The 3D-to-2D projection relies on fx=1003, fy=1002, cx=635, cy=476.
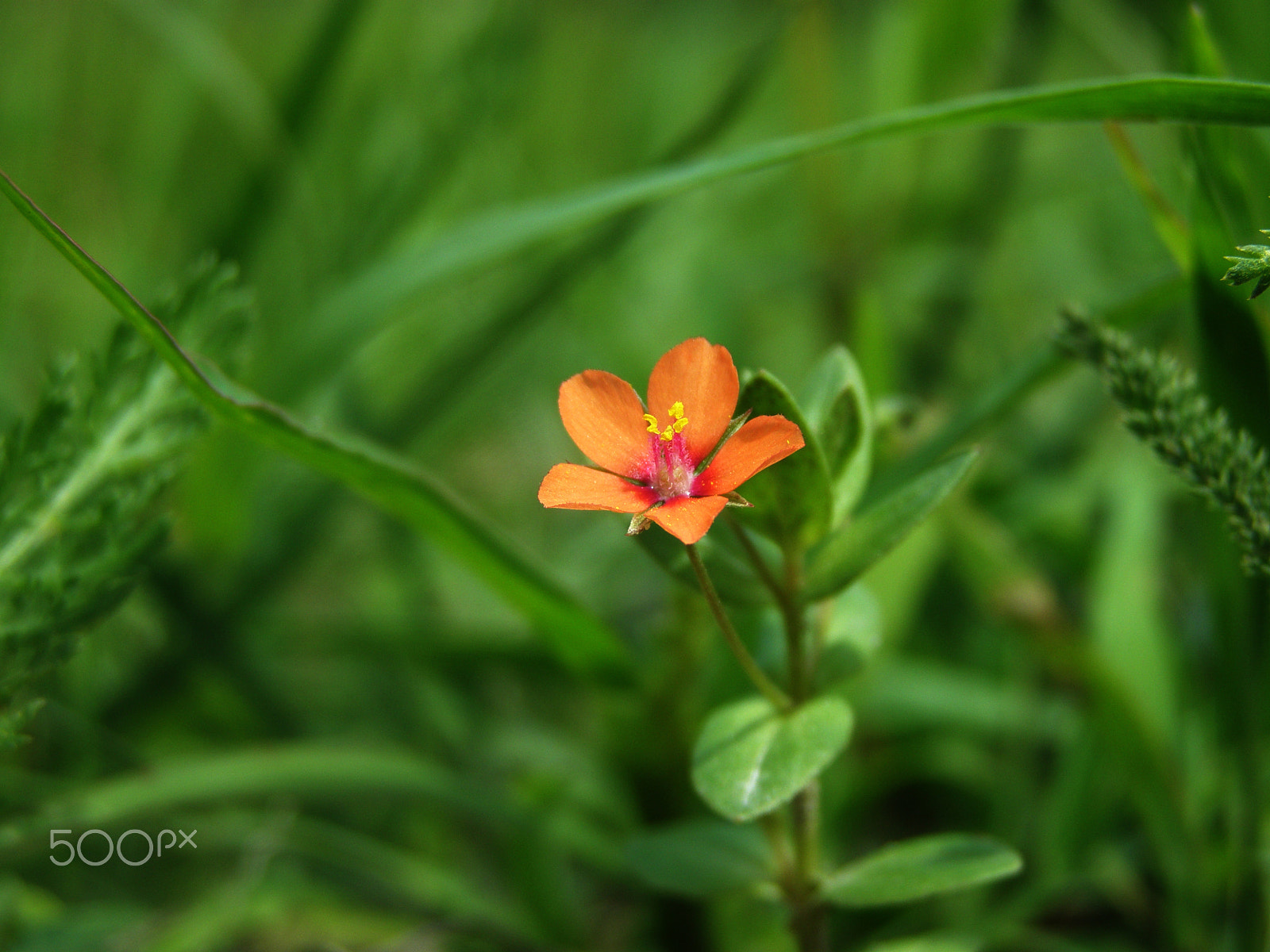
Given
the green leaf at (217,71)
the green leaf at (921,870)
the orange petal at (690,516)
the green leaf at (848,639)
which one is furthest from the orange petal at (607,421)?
the green leaf at (217,71)

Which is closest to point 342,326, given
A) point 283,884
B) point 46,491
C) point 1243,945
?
point 46,491

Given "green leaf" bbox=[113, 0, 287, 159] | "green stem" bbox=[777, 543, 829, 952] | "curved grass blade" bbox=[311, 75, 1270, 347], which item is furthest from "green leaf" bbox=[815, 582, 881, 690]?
"green leaf" bbox=[113, 0, 287, 159]

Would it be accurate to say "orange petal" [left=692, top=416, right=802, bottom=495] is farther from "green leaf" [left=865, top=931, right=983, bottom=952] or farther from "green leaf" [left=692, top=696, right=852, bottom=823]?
"green leaf" [left=865, top=931, right=983, bottom=952]

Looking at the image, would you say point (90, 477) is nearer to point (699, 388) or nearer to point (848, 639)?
point (699, 388)

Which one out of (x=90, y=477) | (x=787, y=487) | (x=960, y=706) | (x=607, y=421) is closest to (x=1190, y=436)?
(x=787, y=487)

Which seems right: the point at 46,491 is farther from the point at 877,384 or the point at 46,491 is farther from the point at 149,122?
the point at 149,122
